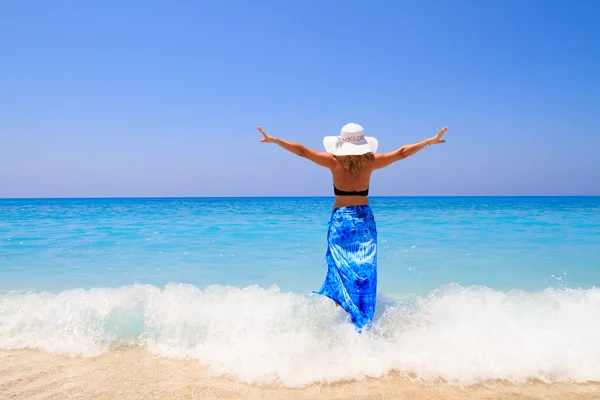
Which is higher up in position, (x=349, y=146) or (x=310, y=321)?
(x=349, y=146)

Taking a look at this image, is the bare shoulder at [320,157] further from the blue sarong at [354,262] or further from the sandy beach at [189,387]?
the sandy beach at [189,387]

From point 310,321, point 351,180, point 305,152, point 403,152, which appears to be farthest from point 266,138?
point 310,321

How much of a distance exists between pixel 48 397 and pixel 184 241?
7.31 metres

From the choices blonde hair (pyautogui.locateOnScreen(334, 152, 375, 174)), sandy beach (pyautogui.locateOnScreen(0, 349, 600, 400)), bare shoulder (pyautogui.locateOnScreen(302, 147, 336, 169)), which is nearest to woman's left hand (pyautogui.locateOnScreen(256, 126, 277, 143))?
bare shoulder (pyautogui.locateOnScreen(302, 147, 336, 169))

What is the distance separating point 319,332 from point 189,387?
45.0 inches

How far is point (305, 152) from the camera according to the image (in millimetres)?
3457

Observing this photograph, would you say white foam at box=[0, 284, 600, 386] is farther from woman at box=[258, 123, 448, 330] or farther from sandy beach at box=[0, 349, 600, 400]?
woman at box=[258, 123, 448, 330]

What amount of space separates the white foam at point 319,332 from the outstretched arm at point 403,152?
58.0 inches

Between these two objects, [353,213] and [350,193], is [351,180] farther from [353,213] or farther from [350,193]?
[353,213]

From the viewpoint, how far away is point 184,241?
9.90 meters

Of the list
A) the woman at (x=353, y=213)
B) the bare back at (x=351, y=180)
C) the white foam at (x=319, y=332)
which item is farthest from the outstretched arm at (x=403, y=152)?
the white foam at (x=319, y=332)

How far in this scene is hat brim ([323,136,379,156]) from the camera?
3.40 metres

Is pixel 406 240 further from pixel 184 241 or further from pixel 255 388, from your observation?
pixel 255 388

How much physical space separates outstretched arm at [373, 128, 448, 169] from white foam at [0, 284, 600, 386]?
1.47 meters
